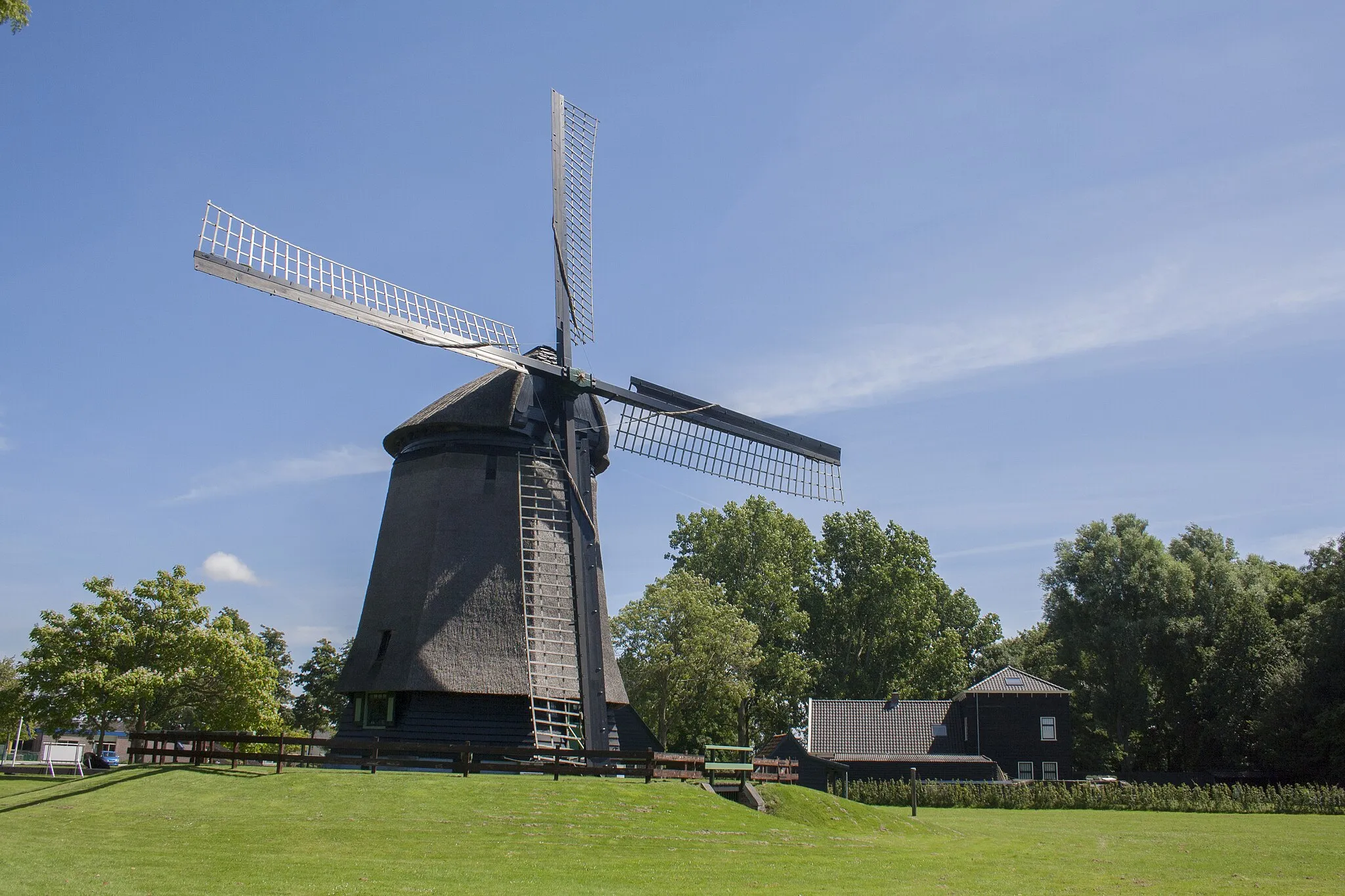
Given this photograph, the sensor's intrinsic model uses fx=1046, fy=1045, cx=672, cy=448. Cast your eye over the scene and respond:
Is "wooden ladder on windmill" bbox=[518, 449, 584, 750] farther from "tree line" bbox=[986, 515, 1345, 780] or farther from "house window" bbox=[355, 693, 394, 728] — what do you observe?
"tree line" bbox=[986, 515, 1345, 780]

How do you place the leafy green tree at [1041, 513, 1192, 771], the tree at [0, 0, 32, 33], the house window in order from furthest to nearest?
the leafy green tree at [1041, 513, 1192, 771], the house window, the tree at [0, 0, 32, 33]

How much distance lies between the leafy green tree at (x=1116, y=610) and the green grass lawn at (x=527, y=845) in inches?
1066

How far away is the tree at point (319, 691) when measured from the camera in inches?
2143

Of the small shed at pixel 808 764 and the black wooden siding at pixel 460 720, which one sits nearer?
the black wooden siding at pixel 460 720

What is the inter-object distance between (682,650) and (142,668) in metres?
20.3

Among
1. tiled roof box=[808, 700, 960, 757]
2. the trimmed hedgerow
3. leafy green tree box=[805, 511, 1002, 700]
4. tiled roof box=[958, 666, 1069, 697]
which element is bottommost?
the trimmed hedgerow

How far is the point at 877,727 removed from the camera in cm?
4084

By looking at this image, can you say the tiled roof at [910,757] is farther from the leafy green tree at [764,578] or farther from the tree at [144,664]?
the tree at [144,664]

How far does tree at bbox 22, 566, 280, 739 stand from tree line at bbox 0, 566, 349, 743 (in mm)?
21

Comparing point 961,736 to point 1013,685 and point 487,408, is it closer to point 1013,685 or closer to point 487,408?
point 1013,685

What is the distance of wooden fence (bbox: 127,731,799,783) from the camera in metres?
17.8

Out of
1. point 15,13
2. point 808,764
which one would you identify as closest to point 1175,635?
point 808,764

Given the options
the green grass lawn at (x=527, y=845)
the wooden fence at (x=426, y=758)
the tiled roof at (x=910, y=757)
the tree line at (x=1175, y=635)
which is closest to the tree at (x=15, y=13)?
the green grass lawn at (x=527, y=845)

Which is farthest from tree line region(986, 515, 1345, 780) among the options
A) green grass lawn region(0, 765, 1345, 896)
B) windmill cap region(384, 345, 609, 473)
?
windmill cap region(384, 345, 609, 473)
